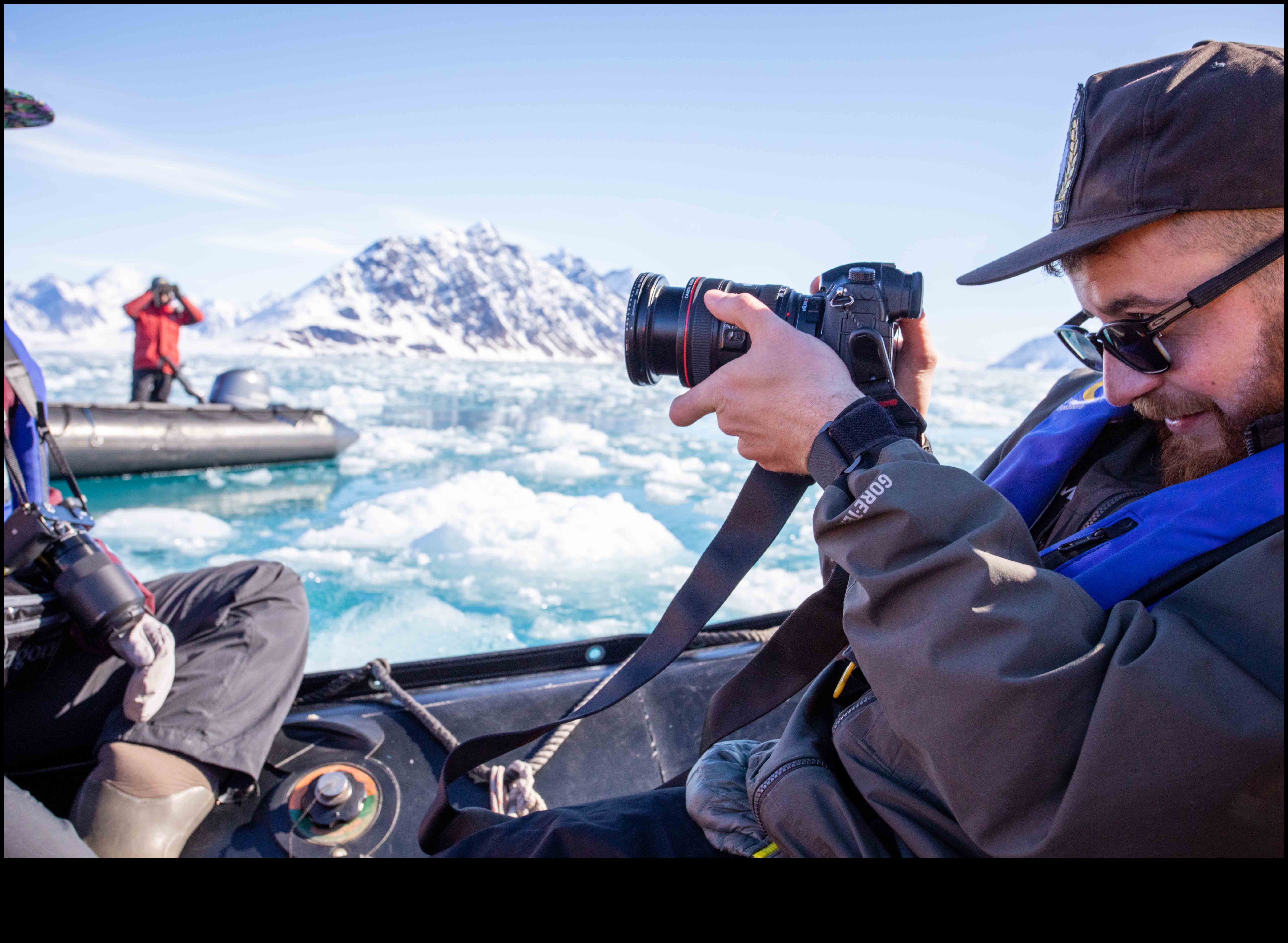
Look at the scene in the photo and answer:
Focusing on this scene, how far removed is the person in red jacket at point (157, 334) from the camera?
8117mm

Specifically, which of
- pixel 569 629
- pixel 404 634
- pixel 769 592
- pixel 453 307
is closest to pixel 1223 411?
pixel 569 629

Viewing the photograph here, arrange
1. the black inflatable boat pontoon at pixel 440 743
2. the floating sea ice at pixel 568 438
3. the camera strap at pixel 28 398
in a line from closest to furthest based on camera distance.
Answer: the black inflatable boat pontoon at pixel 440 743, the camera strap at pixel 28 398, the floating sea ice at pixel 568 438

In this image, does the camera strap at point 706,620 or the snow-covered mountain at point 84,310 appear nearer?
the camera strap at point 706,620

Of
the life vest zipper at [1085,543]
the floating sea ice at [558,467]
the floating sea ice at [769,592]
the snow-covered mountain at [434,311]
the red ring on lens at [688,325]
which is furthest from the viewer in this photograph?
the snow-covered mountain at [434,311]

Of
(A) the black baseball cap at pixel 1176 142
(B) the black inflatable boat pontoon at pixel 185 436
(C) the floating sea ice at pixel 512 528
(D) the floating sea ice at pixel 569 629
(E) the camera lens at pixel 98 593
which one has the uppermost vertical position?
(A) the black baseball cap at pixel 1176 142

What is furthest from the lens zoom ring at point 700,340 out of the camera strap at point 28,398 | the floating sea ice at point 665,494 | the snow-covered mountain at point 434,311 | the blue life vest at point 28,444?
the snow-covered mountain at point 434,311

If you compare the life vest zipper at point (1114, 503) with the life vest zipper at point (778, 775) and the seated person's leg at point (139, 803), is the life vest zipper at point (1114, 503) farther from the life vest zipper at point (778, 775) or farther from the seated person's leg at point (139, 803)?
the seated person's leg at point (139, 803)

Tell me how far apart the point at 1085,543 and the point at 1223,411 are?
0.22 meters

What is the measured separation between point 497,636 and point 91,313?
657ft

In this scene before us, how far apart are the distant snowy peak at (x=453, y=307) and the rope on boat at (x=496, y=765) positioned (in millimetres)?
71999

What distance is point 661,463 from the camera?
7.90 meters

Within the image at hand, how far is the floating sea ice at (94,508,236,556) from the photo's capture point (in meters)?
5.10

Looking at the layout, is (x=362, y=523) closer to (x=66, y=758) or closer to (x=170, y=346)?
(x=66, y=758)
